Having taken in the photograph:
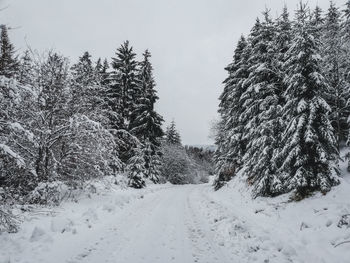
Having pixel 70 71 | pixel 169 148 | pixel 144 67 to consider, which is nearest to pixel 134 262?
pixel 70 71

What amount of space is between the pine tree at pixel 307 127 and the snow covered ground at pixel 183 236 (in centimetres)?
83

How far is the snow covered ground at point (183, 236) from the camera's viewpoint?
5.80 m

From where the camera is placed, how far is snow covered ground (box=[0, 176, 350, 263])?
5.80 metres

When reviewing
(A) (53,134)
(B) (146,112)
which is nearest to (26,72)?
(A) (53,134)

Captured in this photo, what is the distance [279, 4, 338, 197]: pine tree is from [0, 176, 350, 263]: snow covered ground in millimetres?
825

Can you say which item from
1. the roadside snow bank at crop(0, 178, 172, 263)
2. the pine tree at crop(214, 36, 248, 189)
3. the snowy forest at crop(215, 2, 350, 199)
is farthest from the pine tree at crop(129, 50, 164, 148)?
the roadside snow bank at crop(0, 178, 172, 263)

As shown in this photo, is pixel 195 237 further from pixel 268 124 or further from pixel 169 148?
pixel 169 148

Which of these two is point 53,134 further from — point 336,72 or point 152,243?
point 336,72

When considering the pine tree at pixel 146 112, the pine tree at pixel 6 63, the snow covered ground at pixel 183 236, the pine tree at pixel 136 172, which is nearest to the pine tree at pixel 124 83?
the pine tree at pixel 146 112

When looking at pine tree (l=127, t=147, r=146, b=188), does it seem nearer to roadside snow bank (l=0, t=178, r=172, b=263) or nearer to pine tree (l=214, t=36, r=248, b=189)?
pine tree (l=214, t=36, r=248, b=189)

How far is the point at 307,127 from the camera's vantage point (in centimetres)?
1083

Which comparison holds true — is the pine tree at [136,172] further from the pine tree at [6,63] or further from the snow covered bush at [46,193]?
the snow covered bush at [46,193]

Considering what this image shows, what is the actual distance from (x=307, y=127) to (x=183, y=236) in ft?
23.7

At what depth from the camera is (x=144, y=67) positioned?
2925 centimetres
